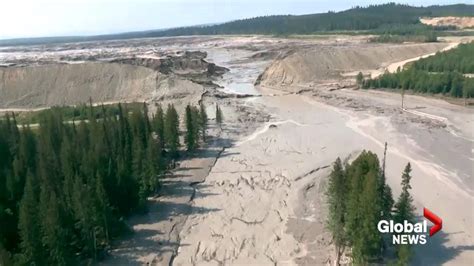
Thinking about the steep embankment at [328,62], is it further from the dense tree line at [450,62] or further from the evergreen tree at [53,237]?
the evergreen tree at [53,237]

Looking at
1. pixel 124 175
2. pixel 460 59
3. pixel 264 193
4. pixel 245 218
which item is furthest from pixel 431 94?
pixel 124 175

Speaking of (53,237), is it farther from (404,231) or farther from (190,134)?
(190,134)

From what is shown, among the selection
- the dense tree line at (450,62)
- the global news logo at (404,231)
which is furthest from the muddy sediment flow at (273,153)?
the dense tree line at (450,62)

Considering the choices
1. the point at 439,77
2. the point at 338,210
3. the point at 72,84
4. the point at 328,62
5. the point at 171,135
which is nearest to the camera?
the point at 338,210

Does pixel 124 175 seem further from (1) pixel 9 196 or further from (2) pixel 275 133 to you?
(2) pixel 275 133

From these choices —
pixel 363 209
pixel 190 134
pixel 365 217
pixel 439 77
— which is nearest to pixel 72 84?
pixel 190 134

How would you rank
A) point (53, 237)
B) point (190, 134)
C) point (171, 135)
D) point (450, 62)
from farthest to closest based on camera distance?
1. point (450, 62)
2. point (190, 134)
3. point (171, 135)
4. point (53, 237)

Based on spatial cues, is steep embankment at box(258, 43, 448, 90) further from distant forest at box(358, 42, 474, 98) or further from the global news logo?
the global news logo
